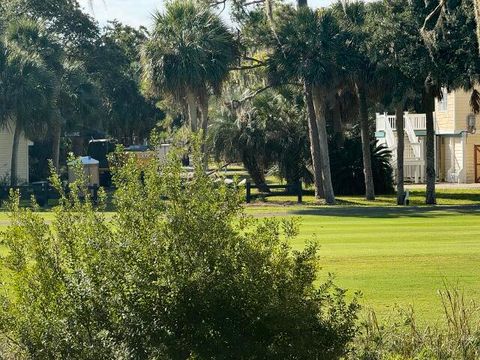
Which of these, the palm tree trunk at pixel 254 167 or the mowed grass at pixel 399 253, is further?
the palm tree trunk at pixel 254 167

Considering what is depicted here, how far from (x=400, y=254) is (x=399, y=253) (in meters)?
0.22

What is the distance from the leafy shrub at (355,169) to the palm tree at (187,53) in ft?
25.7

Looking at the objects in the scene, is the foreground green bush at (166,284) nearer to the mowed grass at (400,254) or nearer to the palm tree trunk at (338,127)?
the mowed grass at (400,254)

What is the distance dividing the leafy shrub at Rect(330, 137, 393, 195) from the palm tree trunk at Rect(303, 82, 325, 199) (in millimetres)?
4113

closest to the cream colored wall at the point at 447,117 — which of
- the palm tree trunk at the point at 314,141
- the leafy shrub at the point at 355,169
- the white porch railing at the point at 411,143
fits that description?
the white porch railing at the point at 411,143

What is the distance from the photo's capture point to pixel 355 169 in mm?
48000

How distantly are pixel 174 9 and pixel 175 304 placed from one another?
33.9m

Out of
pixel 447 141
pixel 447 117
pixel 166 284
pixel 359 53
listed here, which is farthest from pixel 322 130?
pixel 166 284

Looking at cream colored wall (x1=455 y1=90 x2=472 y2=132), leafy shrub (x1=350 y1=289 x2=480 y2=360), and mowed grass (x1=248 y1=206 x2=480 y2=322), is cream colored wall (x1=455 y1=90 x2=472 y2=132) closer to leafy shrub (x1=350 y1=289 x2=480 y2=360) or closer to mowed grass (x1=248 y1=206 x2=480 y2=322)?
mowed grass (x1=248 y1=206 x2=480 y2=322)

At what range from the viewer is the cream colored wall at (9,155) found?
184 ft

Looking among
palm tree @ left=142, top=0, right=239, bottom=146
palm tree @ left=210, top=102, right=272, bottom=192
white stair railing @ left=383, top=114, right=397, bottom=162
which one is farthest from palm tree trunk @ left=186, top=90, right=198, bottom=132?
Result: white stair railing @ left=383, top=114, right=397, bottom=162

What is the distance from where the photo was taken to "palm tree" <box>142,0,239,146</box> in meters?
41.7

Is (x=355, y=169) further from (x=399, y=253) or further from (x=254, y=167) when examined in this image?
(x=399, y=253)

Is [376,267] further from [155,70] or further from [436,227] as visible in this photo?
[155,70]
